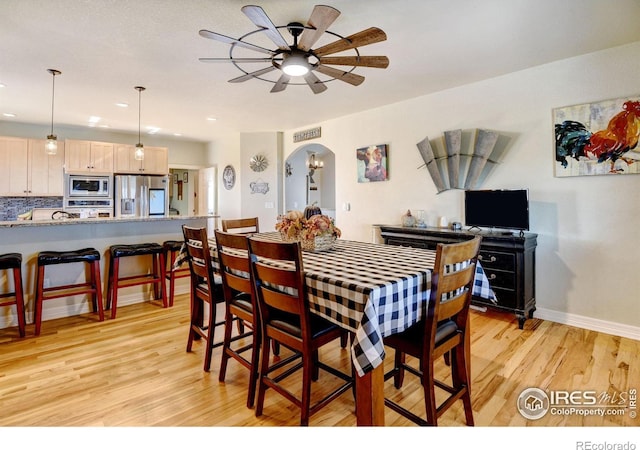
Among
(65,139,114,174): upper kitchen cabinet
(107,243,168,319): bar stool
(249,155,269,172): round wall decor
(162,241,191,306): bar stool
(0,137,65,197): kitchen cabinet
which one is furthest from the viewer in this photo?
(249,155,269,172): round wall decor

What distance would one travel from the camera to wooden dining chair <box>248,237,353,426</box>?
1.51 metres

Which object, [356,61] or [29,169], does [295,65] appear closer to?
[356,61]

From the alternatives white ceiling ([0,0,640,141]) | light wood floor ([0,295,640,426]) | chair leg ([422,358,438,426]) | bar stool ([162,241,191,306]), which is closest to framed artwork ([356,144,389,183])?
white ceiling ([0,0,640,141])

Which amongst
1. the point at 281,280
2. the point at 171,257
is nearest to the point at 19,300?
the point at 171,257

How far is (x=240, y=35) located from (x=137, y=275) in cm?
273

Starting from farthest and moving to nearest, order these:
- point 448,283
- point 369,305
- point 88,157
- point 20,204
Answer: point 88,157 < point 20,204 < point 448,283 < point 369,305

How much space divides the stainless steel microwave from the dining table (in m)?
5.75

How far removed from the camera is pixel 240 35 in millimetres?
2568

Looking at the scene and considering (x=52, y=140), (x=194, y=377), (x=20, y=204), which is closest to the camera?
(x=194, y=377)

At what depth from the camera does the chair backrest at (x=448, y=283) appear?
1365mm

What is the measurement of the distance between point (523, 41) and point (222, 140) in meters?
5.73

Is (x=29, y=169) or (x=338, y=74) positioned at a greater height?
(x=338, y=74)

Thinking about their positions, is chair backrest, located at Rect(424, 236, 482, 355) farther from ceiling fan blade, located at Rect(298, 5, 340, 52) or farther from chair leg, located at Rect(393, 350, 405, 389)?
ceiling fan blade, located at Rect(298, 5, 340, 52)
